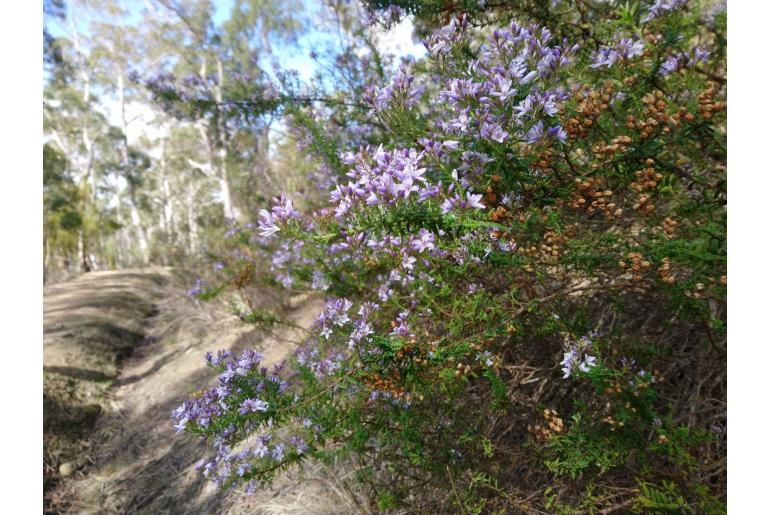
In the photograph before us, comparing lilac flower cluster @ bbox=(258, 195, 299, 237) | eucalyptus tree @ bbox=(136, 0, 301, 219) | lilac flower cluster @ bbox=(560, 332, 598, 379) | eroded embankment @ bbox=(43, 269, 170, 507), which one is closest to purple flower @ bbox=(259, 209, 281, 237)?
lilac flower cluster @ bbox=(258, 195, 299, 237)

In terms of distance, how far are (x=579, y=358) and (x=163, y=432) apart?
454 cm

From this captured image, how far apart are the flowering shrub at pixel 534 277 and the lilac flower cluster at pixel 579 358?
1 centimetres

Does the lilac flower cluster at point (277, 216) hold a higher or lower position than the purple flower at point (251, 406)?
higher

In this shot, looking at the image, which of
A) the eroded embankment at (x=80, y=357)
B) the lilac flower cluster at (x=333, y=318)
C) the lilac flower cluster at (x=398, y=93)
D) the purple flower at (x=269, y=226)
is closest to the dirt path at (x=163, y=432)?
the eroded embankment at (x=80, y=357)

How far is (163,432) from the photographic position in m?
4.68

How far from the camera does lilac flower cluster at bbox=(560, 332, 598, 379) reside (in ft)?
5.09

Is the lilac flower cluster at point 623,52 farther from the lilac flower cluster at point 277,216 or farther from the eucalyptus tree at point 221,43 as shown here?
the eucalyptus tree at point 221,43

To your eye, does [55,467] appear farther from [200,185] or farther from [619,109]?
[200,185]

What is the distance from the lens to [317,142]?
2.88 metres

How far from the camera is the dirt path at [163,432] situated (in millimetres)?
2990

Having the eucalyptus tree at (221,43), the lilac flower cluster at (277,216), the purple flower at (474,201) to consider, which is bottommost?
the purple flower at (474,201)

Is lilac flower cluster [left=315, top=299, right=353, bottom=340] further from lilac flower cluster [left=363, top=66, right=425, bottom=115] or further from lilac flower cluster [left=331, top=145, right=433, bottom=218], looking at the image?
lilac flower cluster [left=363, top=66, right=425, bottom=115]

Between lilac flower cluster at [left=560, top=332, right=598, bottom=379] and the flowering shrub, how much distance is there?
0.01 meters

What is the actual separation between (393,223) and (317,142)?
1.82 m
